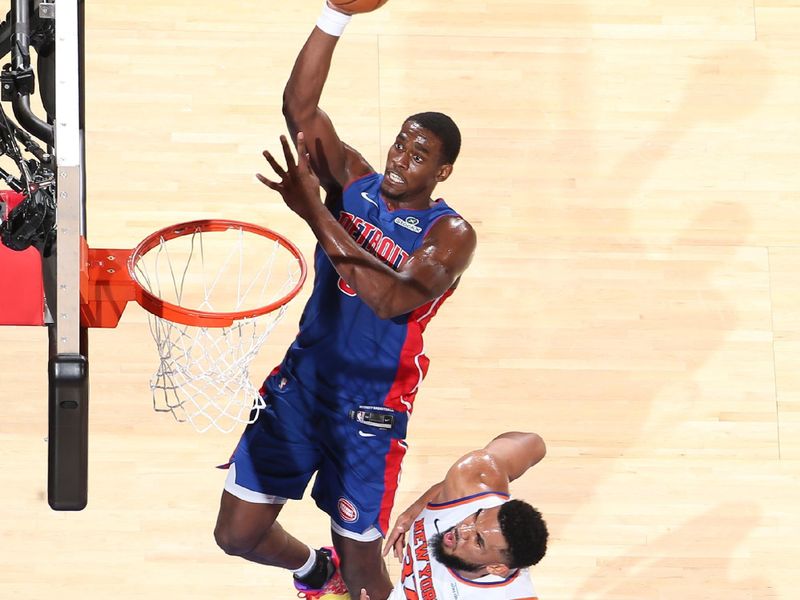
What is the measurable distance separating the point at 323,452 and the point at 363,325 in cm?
51

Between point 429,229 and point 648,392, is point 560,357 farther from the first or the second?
point 429,229

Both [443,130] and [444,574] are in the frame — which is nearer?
[444,574]

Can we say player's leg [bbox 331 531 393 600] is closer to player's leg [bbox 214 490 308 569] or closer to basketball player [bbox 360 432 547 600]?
player's leg [bbox 214 490 308 569]

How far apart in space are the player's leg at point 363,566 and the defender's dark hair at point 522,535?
0.98 metres

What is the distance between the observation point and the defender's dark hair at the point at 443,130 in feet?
13.8

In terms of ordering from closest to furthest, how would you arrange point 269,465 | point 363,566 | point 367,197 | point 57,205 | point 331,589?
1. point 57,205
2. point 367,197
3. point 269,465
4. point 363,566
5. point 331,589

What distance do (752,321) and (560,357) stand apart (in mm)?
998

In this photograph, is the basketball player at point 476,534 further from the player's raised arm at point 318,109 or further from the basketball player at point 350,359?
the player's raised arm at point 318,109

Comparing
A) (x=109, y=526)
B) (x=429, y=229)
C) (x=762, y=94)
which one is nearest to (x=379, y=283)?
(x=429, y=229)

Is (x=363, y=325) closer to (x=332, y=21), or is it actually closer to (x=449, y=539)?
(x=449, y=539)

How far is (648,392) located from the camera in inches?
230

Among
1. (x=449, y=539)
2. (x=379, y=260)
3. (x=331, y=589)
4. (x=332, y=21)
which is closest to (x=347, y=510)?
(x=331, y=589)

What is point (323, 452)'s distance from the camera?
4480 millimetres

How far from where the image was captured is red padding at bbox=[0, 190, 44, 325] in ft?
13.7
